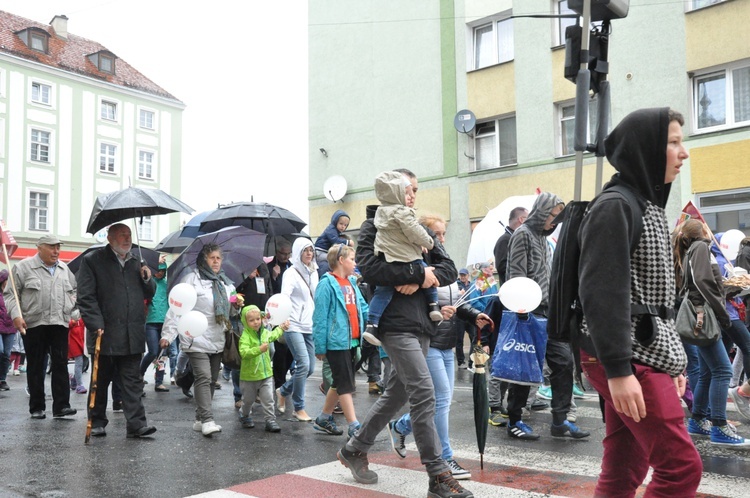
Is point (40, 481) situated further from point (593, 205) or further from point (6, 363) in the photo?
point (6, 363)

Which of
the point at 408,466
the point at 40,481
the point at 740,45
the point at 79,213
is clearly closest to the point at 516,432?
the point at 408,466

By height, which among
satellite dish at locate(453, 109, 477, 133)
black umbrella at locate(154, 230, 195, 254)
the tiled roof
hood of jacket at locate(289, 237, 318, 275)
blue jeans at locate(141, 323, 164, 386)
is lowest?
blue jeans at locate(141, 323, 164, 386)

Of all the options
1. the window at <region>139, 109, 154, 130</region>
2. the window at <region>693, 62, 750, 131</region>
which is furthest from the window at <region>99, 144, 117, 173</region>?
the window at <region>693, 62, 750, 131</region>

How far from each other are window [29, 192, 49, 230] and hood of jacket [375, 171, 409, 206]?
1744 inches

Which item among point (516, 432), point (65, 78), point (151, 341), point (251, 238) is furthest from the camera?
point (65, 78)

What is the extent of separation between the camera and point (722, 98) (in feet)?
58.4

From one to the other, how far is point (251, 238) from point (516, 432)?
177 inches

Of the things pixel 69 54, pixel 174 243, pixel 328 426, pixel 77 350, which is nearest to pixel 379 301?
pixel 328 426

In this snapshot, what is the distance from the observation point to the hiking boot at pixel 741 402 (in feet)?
24.9

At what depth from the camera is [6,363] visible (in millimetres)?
12656

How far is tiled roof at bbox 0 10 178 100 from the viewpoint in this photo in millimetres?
45781

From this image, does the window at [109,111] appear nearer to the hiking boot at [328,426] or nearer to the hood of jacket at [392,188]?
the hiking boot at [328,426]

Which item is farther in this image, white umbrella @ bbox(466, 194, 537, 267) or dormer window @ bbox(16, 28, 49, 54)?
dormer window @ bbox(16, 28, 49, 54)

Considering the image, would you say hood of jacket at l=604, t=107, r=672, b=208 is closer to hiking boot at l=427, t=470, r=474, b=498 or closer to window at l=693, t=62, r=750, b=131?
hiking boot at l=427, t=470, r=474, b=498
